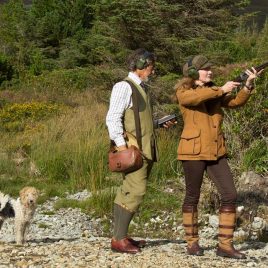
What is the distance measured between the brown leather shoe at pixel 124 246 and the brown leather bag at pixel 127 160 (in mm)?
723

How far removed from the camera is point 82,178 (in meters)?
11.7

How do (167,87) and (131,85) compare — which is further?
(167,87)

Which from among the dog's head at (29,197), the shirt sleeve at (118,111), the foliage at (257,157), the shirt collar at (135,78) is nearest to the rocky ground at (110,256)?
the dog's head at (29,197)

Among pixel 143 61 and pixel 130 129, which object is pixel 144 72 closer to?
pixel 143 61

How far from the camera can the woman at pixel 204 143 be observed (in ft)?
21.0

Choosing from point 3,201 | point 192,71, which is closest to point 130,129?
point 192,71

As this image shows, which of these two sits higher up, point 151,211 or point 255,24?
point 255,24

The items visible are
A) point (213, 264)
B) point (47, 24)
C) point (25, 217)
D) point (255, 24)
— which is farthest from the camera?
point (255, 24)

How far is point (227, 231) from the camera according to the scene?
6.64 metres

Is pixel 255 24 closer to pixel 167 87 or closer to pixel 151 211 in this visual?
pixel 167 87

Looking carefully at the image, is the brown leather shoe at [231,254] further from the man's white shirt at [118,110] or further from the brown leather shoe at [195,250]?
the man's white shirt at [118,110]

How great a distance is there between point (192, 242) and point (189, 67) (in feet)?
5.51

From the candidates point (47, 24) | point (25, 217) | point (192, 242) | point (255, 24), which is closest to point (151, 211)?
point (25, 217)

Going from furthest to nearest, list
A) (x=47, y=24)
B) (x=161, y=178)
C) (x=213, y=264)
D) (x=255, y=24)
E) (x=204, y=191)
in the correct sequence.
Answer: (x=255, y=24) → (x=47, y=24) → (x=161, y=178) → (x=204, y=191) → (x=213, y=264)
